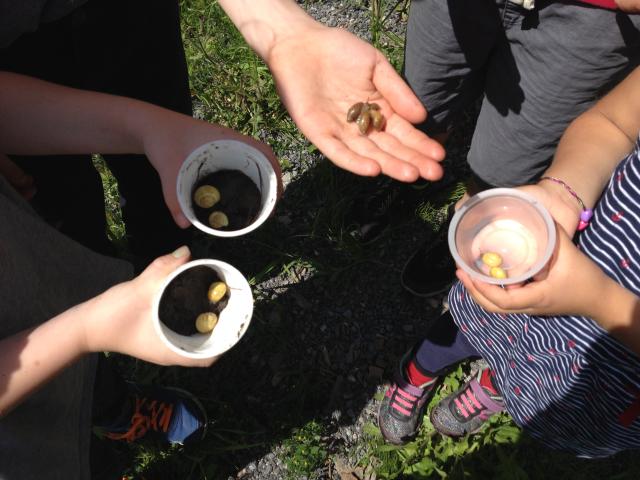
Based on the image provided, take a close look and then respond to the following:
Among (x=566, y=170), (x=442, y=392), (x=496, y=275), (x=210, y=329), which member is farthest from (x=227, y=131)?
(x=442, y=392)

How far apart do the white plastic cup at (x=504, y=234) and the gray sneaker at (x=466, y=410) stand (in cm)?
120

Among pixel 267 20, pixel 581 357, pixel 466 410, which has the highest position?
pixel 267 20

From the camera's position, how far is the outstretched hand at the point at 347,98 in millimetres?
1825

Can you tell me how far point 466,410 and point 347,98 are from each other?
5.40 feet

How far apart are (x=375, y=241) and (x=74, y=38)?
185 centimetres

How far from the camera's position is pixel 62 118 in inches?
66.6

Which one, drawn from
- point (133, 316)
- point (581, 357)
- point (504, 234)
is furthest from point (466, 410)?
point (133, 316)

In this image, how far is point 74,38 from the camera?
185 centimetres

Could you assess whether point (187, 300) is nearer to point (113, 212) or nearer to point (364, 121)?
point (364, 121)

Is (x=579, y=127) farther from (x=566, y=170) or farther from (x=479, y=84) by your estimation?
(x=479, y=84)

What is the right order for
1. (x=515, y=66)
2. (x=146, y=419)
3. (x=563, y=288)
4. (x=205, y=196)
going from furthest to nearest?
(x=146, y=419) → (x=515, y=66) → (x=205, y=196) → (x=563, y=288)

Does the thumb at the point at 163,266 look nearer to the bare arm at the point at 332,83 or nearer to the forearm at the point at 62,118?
the forearm at the point at 62,118

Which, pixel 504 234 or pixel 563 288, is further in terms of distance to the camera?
pixel 504 234

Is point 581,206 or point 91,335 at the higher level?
point 581,206
